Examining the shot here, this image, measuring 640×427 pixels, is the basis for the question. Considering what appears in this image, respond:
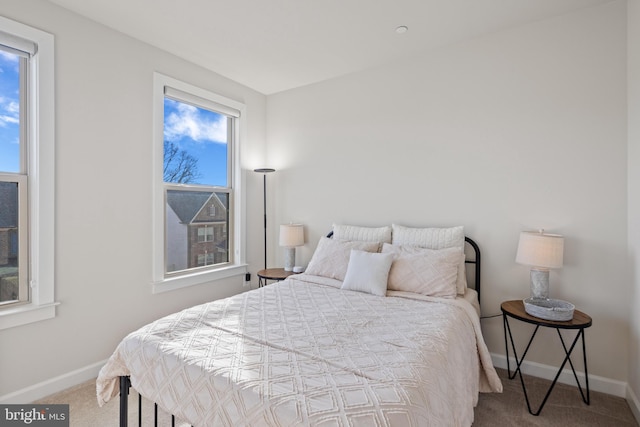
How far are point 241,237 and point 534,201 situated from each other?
288 centimetres

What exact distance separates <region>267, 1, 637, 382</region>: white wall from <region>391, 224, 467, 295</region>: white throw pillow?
186 mm

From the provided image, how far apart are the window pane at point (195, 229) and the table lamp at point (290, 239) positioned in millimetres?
705

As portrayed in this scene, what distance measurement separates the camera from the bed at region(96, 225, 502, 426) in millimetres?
1137

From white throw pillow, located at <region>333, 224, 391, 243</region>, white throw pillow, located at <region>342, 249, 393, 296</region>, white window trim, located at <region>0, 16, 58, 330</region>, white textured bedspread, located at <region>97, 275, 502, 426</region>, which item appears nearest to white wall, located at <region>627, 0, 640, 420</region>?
white textured bedspread, located at <region>97, 275, 502, 426</region>

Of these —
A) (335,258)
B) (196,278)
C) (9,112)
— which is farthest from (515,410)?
(9,112)

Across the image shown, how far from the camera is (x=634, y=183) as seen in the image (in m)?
2.08

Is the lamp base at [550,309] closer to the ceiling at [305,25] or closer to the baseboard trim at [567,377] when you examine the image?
the baseboard trim at [567,377]

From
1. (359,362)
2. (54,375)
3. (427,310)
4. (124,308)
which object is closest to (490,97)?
(427,310)

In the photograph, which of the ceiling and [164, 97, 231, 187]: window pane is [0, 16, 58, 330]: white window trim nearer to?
the ceiling

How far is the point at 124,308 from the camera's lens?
8.75 ft

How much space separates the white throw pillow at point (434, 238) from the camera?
264 cm

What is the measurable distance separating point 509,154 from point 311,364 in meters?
2.29

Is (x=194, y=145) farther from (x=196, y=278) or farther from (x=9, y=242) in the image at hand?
(x=9, y=242)

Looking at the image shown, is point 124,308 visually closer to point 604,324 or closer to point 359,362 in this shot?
point 359,362
